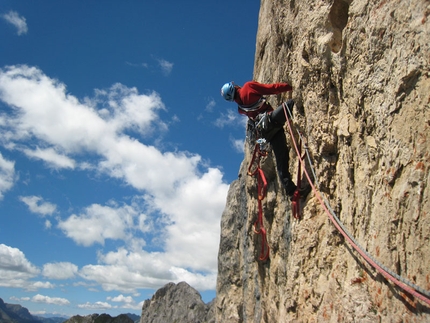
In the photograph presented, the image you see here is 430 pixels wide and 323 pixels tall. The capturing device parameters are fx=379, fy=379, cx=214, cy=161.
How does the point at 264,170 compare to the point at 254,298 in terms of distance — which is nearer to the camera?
the point at 264,170

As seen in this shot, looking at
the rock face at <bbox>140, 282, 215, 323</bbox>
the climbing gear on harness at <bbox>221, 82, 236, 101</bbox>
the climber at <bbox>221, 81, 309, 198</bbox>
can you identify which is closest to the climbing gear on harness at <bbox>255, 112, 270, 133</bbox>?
the climber at <bbox>221, 81, 309, 198</bbox>

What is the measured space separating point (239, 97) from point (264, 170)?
6.77ft

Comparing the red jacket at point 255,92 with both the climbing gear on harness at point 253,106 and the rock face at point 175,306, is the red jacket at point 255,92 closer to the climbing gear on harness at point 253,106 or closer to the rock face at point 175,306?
the climbing gear on harness at point 253,106

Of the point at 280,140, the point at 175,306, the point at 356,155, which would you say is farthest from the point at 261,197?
the point at 175,306

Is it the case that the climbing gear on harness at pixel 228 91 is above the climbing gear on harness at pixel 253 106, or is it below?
above

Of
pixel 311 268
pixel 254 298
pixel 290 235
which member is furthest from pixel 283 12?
pixel 254 298

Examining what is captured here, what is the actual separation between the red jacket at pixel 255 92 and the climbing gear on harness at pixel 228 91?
0.41 feet

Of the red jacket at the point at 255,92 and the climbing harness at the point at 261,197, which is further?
the climbing harness at the point at 261,197

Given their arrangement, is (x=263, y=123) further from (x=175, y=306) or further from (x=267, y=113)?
(x=175, y=306)

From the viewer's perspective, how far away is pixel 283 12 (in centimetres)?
851

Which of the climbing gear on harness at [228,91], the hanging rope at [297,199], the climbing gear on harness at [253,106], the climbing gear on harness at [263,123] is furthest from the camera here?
the climbing gear on harness at [228,91]

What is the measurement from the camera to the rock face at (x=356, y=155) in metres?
4.10

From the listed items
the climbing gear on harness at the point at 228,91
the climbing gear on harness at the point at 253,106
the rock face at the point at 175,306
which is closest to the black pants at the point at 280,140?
the climbing gear on harness at the point at 253,106

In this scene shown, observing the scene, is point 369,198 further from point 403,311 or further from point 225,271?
point 225,271
